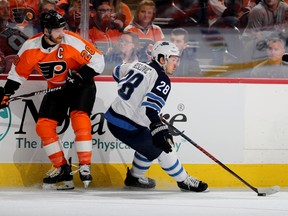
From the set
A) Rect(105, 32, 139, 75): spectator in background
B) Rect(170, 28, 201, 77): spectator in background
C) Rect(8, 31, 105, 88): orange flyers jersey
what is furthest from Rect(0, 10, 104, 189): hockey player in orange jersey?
Rect(170, 28, 201, 77): spectator in background

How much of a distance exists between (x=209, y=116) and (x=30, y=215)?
1.62 metres

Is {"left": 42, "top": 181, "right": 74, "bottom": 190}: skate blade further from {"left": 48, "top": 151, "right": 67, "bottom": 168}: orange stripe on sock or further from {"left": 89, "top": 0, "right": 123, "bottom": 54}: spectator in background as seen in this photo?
{"left": 89, "top": 0, "right": 123, "bottom": 54}: spectator in background

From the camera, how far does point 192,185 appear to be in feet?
18.7

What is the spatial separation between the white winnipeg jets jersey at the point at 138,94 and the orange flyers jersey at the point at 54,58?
20cm

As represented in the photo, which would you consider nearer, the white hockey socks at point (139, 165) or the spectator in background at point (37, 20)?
the white hockey socks at point (139, 165)

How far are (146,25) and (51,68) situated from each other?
698 mm

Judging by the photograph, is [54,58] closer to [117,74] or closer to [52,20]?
[52,20]

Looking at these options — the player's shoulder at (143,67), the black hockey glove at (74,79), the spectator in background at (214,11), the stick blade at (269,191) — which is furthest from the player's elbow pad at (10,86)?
the stick blade at (269,191)

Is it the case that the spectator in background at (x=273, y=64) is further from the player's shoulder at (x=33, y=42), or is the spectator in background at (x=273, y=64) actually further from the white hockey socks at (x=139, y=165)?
the player's shoulder at (x=33, y=42)

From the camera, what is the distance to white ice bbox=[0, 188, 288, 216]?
15.9ft

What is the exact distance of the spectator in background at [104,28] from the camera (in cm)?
584

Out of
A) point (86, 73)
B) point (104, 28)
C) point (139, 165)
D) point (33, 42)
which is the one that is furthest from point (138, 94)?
point (33, 42)

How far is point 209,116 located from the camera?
5.88 meters

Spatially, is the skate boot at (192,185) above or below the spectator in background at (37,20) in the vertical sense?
below
